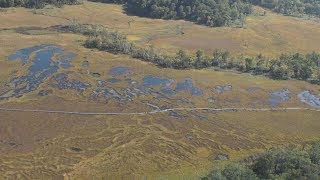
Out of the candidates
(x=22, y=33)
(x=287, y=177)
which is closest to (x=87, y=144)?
(x=287, y=177)

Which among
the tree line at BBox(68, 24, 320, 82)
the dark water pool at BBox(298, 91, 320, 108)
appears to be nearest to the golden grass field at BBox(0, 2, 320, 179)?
the dark water pool at BBox(298, 91, 320, 108)

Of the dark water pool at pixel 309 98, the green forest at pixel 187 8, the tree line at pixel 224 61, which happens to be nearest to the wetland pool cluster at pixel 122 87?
the dark water pool at pixel 309 98

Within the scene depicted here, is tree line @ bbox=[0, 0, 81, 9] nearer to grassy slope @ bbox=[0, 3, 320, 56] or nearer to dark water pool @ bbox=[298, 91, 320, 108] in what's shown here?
grassy slope @ bbox=[0, 3, 320, 56]

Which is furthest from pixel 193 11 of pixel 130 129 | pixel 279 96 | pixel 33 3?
pixel 130 129

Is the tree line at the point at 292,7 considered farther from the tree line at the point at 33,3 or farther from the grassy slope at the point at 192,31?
the tree line at the point at 33,3

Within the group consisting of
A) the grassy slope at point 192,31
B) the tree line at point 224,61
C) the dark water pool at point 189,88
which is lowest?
the dark water pool at point 189,88
